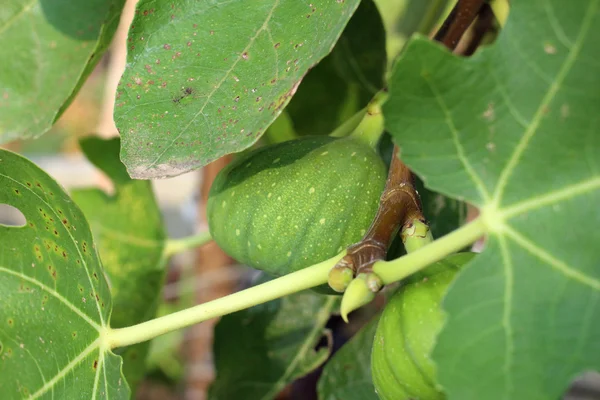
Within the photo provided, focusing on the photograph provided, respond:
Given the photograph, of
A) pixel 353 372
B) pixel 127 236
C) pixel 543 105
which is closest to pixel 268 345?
pixel 353 372

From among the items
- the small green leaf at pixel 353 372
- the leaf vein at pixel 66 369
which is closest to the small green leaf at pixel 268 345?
the small green leaf at pixel 353 372

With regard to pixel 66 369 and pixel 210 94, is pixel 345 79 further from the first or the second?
pixel 66 369

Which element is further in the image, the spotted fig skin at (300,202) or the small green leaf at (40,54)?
the small green leaf at (40,54)

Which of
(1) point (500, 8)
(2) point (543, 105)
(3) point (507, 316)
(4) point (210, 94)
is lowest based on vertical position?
(3) point (507, 316)

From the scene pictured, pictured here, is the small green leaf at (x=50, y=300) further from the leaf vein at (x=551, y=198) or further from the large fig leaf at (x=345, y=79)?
the large fig leaf at (x=345, y=79)

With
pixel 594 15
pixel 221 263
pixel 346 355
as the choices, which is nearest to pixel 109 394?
pixel 346 355

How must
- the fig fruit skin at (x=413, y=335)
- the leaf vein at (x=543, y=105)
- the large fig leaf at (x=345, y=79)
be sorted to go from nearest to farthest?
1. the leaf vein at (x=543, y=105)
2. the fig fruit skin at (x=413, y=335)
3. the large fig leaf at (x=345, y=79)

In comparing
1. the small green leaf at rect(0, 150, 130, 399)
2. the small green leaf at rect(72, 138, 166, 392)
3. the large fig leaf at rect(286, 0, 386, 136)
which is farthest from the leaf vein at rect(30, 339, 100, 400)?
the large fig leaf at rect(286, 0, 386, 136)

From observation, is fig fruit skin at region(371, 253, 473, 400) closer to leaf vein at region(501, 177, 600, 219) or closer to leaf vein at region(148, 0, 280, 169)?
leaf vein at region(501, 177, 600, 219)
